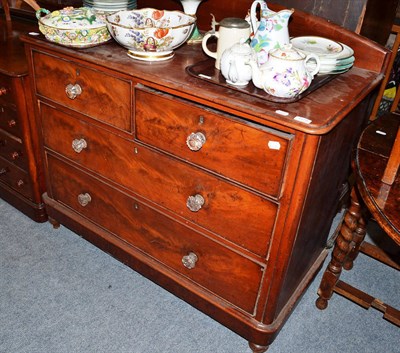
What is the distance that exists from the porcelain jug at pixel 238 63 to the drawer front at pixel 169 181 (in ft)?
1.14

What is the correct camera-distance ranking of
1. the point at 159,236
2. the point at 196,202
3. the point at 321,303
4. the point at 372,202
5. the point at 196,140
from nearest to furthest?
the point at 372,202
the point at 196,140
the point at 196,202
the point at 159,236
the point at 321,303

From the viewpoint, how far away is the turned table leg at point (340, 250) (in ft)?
5.61

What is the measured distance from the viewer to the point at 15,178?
7.60 ft

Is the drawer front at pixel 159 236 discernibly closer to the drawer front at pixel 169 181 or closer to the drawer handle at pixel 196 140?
the drawer front at pixel 169 181

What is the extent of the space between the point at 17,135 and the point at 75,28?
0.78 m

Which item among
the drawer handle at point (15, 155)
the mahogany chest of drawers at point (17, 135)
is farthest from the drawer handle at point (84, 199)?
the drawer handle at point (15, 155)

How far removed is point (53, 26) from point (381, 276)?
1.91 metres

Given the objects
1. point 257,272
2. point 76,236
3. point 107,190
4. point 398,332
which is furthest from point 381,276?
point 76,236

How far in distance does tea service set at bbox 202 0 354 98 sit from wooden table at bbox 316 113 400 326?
298 mm

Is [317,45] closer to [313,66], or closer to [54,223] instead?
[313,66]

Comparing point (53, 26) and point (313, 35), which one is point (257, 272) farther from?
point (53, 26)

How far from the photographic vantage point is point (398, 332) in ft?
6.15

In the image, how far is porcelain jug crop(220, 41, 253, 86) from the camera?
51.9 inches

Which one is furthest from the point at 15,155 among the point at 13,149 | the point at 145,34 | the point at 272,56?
the point at 272,56
